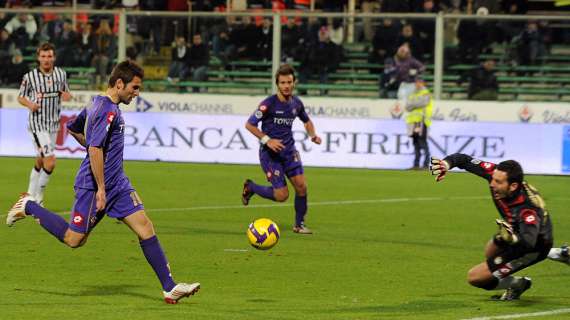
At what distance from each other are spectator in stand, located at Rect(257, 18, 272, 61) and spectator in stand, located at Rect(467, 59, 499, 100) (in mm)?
4842

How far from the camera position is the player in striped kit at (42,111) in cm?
1772

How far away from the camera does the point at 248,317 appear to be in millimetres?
9703

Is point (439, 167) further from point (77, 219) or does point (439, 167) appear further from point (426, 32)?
point (426, 32)

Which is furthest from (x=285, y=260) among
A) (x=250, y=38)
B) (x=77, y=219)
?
(x=250, y=38)

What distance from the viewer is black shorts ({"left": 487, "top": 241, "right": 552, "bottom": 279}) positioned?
1051 cm

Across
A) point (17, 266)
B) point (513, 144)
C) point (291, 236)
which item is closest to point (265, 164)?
point (291, 236)

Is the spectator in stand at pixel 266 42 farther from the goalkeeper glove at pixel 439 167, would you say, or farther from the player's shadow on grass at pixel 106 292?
the goalkeeper glove at pixel 439 167

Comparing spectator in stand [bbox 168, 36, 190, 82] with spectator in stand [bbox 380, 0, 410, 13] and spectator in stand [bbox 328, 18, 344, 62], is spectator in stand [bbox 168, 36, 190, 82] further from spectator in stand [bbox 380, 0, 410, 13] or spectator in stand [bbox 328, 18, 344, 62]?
spectator in stand [bbox 380, 0, 410, 13]

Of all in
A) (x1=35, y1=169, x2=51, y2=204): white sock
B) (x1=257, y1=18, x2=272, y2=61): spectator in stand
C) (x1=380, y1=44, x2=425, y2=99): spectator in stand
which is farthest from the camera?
(x1=257, y1=18, x2=272, y2=61): spectator in stand

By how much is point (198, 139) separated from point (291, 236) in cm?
1142

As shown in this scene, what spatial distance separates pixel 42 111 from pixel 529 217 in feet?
30.9

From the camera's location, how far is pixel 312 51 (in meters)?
30.0

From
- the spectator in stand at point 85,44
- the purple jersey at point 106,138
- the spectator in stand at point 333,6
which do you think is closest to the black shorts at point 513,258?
the purple jersey at point 106,138

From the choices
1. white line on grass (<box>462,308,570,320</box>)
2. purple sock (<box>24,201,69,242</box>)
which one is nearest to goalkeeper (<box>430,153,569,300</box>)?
white line on grass (<box>462,308,570,320</box>)
